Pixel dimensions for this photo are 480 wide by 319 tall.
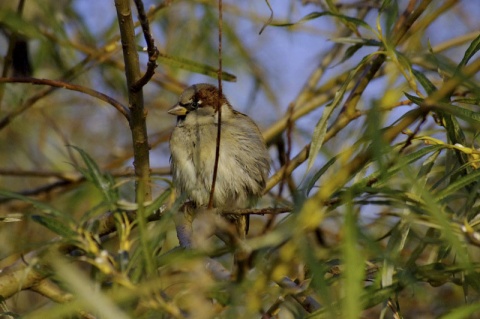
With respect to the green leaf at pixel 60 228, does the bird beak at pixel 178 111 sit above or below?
below

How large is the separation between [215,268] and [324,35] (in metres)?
2.58

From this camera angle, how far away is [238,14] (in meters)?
3.88

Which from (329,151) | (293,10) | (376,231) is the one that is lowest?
(376,231)

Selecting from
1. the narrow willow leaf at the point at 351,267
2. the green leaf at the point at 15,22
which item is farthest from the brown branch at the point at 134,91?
the green leaf at the point at 15,22

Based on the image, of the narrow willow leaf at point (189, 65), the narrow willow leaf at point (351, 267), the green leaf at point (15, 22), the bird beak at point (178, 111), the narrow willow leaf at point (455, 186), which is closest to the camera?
the narrow willow leaf at point (351, 267)

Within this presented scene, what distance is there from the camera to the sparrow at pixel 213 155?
2922mm

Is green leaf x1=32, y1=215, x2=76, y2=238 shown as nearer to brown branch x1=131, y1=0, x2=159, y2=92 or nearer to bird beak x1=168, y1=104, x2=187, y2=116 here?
brown branch x1=131, y1=0, x2=159, y2=92

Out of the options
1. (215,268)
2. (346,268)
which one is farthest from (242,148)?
(346,268)

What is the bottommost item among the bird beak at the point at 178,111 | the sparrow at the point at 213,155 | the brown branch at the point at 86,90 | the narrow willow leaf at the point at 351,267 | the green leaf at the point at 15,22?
the sparrow at the point at 213,155

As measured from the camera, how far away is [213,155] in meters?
2.92

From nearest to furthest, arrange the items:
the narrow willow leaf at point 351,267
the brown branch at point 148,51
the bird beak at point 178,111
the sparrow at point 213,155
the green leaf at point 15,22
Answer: the narrow willow leaf at point 351,267, the brown branch at point 148,51, the green leaf at point 15,22, the sparrow at point 213,155, the bird beak at point 178,111

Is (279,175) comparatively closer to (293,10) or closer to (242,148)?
(242,148)

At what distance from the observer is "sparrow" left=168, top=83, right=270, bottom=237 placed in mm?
2922

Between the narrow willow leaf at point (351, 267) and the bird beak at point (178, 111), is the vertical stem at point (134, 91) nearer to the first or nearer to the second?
the narrow willow leaf at point (351, 267)
